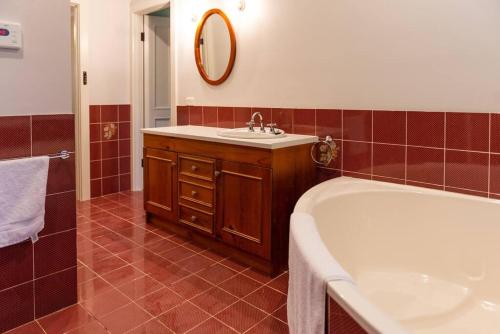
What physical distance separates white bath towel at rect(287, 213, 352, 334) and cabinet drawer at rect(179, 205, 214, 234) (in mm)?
1325

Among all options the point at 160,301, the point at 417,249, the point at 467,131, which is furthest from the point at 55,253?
the point at 467,131

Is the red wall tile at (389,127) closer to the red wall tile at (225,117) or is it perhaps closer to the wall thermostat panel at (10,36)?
the red wall tile at (225,117)

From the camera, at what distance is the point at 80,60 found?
12.7 ft

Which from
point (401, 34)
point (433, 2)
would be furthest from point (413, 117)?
point (433, 2)

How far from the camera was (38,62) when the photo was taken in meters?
1.82

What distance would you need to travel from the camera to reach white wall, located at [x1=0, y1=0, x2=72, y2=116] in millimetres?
1726

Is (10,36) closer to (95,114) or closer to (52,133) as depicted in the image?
(52,133)

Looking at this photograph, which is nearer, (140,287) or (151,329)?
(151,329)

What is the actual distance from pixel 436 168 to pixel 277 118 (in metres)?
1.18

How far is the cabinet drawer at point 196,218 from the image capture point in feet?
9.01

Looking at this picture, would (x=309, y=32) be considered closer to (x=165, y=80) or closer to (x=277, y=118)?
(x=277, y=118)

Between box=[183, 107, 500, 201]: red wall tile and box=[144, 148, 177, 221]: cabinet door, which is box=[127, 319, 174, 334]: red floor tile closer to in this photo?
box=[144, 148, 177, 221]: cabinet door

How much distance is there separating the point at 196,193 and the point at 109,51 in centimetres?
215

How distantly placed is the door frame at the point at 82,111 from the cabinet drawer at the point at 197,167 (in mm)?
1580
